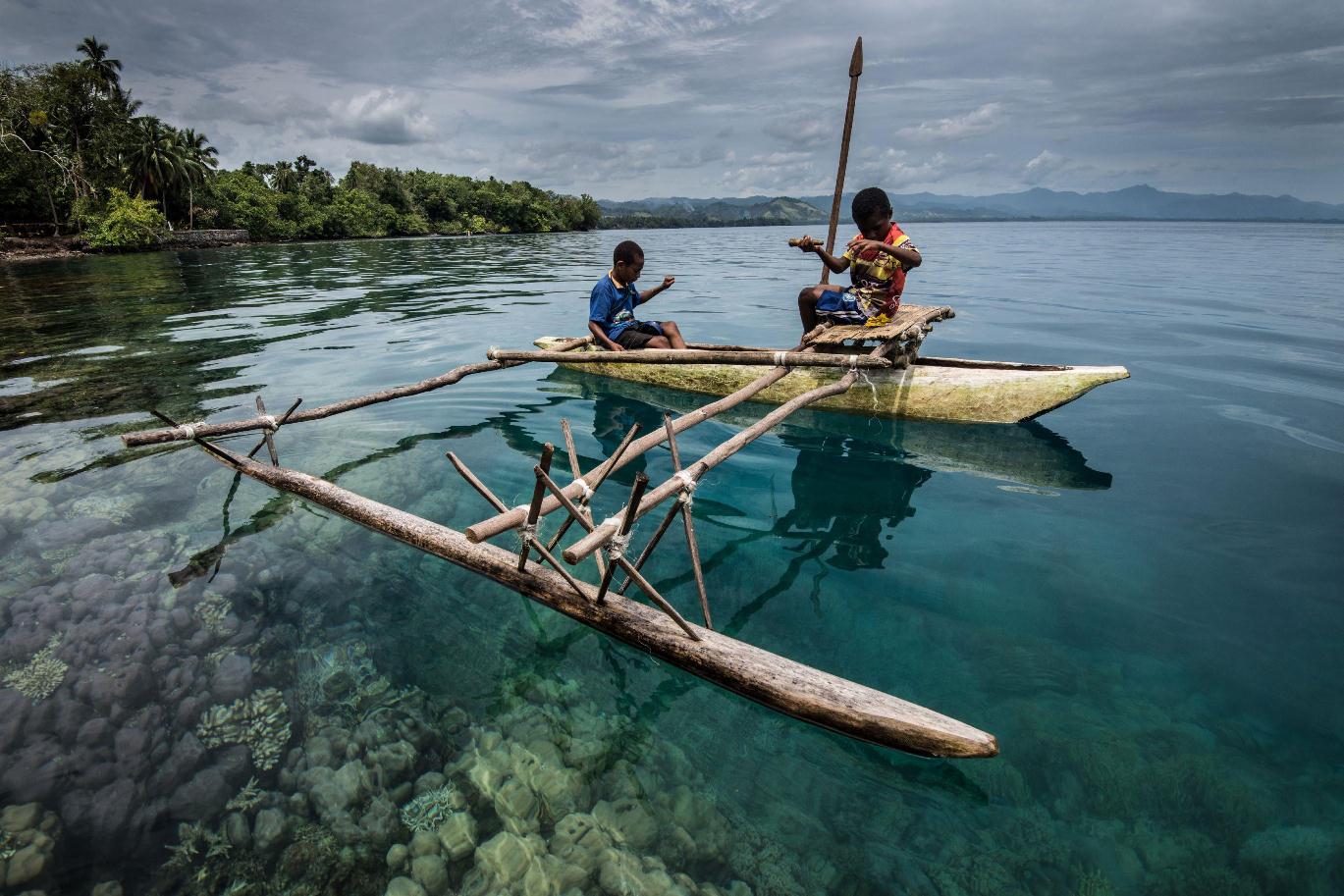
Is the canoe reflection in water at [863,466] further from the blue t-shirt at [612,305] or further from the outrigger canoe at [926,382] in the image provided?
the blue t-shirt at [612,305]

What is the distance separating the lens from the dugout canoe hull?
6160 millimetres

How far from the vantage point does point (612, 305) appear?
841 centimetres

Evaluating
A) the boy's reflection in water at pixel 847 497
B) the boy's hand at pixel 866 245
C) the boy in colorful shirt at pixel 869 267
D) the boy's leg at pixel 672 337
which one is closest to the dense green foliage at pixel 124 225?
the boy's leg at pixel 672 337

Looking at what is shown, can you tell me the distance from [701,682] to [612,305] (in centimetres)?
609

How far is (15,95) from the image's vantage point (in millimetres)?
43844

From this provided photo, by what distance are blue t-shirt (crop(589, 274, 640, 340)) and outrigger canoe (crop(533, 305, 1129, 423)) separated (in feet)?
4.66

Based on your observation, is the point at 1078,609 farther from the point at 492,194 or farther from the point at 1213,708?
the point at 492,194

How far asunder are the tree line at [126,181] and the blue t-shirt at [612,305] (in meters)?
50.6

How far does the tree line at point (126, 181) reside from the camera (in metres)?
42.2

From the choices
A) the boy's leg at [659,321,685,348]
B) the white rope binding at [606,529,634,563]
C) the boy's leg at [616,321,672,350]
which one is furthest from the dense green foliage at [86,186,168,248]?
the white rope binding at [606,529,634,563]

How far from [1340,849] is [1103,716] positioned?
0.88m

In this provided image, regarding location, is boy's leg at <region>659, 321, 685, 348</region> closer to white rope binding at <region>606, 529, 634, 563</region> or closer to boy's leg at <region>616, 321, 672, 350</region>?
boy's leg at <region>616, 321, 672, 350</region>

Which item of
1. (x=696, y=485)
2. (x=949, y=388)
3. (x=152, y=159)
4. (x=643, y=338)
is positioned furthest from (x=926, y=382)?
(x=152, y=159)

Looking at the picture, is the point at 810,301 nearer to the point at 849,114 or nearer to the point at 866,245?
the point at 866,245
